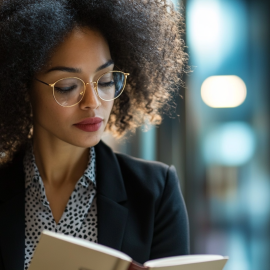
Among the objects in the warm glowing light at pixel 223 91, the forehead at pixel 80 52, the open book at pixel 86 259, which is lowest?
the open book at pixel 86 259

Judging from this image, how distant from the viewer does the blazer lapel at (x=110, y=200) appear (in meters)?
1.39

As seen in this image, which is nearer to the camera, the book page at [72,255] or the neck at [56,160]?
the book page at [72,255]

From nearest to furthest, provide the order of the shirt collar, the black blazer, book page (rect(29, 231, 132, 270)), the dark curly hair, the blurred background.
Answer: book page (rect(29, 231, 132, 270)) → the dark curly hair → the black blazer → the shirt collar → the blurred background

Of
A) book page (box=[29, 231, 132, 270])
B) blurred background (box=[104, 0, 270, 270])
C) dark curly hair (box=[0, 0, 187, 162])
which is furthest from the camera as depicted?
blurred background (box=[104, 0, 270, 270])

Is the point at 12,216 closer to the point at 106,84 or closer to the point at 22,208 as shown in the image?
the point at 22,208

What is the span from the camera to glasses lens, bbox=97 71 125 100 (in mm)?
1344

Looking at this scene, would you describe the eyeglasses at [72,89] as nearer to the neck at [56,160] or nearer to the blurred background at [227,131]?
the neck at [56,160]

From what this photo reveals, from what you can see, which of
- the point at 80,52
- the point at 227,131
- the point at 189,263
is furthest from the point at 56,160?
the point at 227,131

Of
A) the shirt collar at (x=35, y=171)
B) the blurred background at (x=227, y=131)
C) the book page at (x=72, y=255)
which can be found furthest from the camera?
the blurred background at (x=227, y=131)

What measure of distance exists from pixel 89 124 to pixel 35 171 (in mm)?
335

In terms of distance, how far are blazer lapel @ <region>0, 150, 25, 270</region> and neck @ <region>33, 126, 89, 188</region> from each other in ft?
0.30

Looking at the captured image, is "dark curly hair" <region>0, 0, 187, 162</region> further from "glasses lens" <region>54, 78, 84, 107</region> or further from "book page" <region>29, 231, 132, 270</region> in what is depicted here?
"book page" <region>29, 231, 132, 270</region>

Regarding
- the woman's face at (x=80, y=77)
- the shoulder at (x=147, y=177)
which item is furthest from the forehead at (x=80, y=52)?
the shoulder at (x=147, y=177)

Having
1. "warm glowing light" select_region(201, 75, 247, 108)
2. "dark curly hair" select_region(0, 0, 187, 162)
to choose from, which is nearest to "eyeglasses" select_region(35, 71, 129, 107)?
"dark curly hair" select_region(0, 0, 187, 162)
